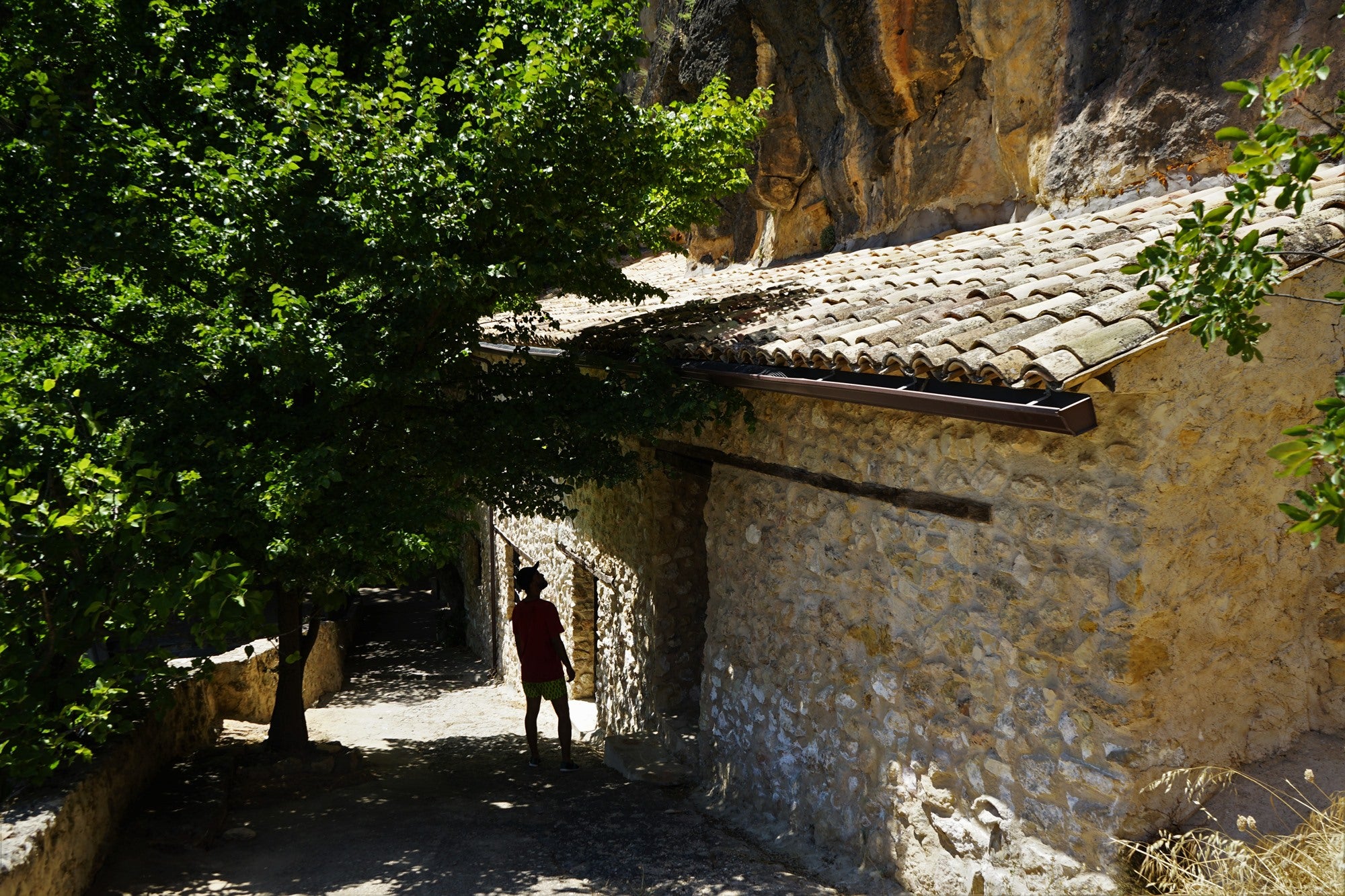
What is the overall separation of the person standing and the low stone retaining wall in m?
2.40

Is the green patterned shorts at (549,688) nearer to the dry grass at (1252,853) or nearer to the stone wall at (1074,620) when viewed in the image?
the stone wall at (1074,620)

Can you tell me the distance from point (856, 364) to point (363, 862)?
3771mm

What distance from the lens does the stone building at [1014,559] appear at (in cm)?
358

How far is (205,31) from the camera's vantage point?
19.6 feet

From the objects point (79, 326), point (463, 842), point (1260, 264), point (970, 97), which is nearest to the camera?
point (1260, 264)

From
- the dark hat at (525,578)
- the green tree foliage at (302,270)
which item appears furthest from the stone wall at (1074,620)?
the dark hat at (525,578)

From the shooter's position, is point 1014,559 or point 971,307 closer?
point 1014,559

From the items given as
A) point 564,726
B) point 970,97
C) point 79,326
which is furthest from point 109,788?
point 970,97

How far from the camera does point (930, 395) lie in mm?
3850

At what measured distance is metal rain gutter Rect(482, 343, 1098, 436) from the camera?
3.35 m

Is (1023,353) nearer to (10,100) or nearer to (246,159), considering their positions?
(246,159)

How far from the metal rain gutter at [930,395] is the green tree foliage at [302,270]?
62 cm

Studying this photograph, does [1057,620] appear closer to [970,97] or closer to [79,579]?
[79,579]

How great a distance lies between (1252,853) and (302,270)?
17.6ft
